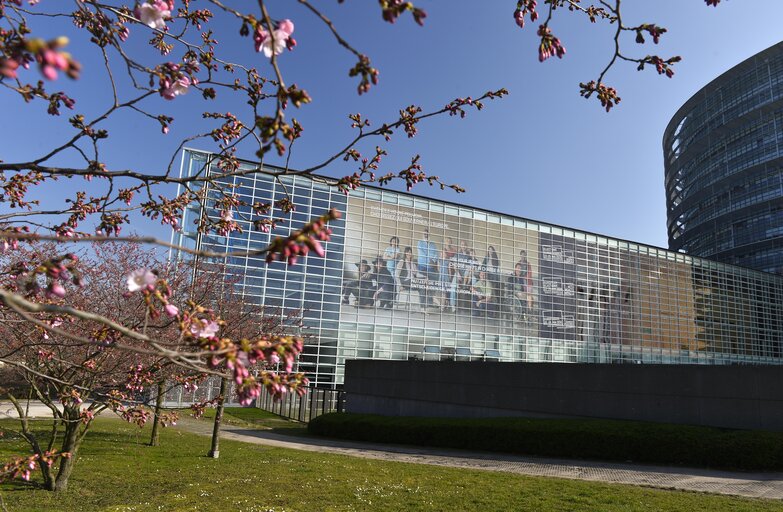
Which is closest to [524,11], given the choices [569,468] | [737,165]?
[569,468]

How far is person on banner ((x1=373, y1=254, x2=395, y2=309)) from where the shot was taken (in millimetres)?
37062

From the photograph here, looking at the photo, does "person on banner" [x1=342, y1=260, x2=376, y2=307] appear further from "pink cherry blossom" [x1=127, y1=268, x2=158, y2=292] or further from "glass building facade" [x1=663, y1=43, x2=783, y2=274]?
"glass building facade" [x1=663, y1=43, x2=783, y2=274]

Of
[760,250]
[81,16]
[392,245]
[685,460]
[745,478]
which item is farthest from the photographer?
[760,250]

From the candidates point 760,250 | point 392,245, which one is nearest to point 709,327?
point 760,250

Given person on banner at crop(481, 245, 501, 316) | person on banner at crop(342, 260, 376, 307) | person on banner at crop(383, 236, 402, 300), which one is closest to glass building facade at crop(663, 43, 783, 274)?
person on banner at crop(481, 245, 501, 316)

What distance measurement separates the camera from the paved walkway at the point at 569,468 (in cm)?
1014

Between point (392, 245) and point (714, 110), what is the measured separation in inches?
1975

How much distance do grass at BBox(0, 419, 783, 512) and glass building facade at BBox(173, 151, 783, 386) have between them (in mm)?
19066

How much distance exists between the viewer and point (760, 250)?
5831cm

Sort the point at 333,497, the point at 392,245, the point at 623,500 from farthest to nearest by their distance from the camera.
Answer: the point at 392,245
the point at 333,497
the point at 623,500

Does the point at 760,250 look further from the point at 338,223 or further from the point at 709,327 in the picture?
the point at 338,223

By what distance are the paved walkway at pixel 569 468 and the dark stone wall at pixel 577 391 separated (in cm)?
250

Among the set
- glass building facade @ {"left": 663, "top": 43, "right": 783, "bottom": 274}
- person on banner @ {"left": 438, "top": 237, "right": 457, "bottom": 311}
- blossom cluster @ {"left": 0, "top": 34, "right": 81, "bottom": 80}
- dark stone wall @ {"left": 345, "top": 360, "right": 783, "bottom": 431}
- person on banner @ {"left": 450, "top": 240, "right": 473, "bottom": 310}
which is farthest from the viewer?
glass building facade @ {"left": 663, "top": 43, "right": 783, "bottom": 274}

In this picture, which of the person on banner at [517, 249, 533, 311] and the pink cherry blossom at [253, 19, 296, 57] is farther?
the person on banner at [517, 249, 533, 311]
